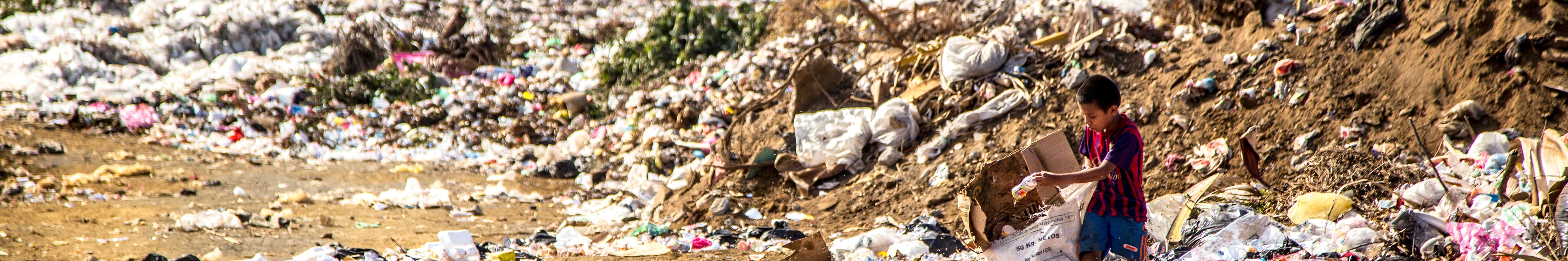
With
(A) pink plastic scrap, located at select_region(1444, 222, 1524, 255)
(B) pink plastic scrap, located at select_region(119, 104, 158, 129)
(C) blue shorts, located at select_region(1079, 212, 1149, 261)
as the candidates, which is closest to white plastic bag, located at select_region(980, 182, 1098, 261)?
(C) blue shorts, located at select_region(1079, 212, 1149, 261)

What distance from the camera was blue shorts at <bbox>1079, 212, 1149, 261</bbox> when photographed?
1907 mm

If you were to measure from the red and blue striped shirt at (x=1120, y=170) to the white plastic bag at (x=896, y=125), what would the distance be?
217 centimetres

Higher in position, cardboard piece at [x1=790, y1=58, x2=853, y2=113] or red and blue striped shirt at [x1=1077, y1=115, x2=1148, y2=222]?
red and blue striped shirt at [x1=1077, y1=115, x2=1148, y2=222]

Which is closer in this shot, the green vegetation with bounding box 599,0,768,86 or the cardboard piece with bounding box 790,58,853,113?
the cardboard piece with bounding box 790,58,853,113

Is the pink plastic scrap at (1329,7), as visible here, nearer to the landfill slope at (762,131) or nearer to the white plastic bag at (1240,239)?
the landfill slope at (762,131)

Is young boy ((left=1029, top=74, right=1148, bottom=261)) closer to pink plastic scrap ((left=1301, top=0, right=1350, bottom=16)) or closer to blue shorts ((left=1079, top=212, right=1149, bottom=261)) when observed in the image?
blue shorts ((left=1079, top=212, right=1149, bottom=261))

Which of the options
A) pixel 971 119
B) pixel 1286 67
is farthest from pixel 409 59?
pixel 1286 67

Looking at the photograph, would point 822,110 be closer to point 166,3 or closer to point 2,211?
point 2,211

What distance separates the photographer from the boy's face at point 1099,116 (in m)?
1.76

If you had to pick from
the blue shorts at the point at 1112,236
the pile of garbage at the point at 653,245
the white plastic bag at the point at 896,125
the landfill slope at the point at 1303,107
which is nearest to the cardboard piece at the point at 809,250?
the pile of garbage at the point at 653,245

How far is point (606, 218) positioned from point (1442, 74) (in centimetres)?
351

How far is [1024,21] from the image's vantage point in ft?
16.8

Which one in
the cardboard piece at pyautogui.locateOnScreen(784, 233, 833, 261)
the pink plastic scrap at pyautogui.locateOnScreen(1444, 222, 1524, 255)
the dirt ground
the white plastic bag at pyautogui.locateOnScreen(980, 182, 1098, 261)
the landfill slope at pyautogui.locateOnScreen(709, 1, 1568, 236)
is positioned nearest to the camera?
the white plastic bag at pyautogui.locateOnScreen(980, 182, 1098, 261)

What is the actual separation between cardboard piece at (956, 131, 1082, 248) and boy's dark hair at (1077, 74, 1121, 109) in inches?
5.6
